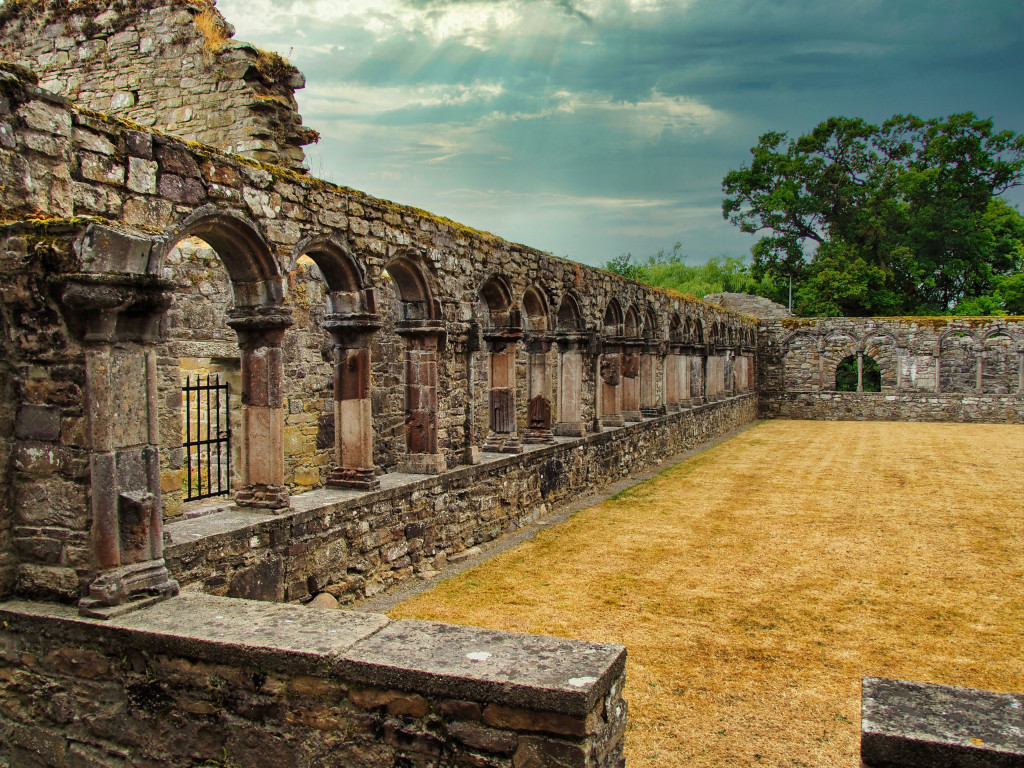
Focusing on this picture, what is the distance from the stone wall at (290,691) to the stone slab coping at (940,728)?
3.00ft

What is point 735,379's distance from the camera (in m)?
25.1

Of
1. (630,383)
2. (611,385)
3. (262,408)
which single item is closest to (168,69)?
(262,408)

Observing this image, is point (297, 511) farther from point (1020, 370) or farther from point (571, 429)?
point (1020, 370)

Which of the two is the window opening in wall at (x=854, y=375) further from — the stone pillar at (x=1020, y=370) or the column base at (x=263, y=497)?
the column base at (x=263, y=497)

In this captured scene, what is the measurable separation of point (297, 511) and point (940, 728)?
4628 millimetres

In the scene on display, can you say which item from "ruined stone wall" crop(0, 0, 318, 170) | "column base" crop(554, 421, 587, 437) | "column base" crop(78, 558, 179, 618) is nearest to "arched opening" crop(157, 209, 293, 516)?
"column base" crop(78, 558, 179, 618)

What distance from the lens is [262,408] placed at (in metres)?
6.05

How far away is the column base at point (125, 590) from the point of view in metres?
3.65

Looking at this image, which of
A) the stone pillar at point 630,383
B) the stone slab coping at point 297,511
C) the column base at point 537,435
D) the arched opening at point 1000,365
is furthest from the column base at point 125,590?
the arched opening at point 1000,365

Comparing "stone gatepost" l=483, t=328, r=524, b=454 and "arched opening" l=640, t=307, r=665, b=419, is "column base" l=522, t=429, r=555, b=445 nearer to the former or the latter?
"stone gatepost" l=483, t=328, r=524, b=454

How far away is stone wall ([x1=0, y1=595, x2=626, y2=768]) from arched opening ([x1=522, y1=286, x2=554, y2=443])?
745 cm

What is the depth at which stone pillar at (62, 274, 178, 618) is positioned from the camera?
3.69 metres

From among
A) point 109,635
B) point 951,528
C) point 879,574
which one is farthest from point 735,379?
point 109,635

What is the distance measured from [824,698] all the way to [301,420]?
6.19m
